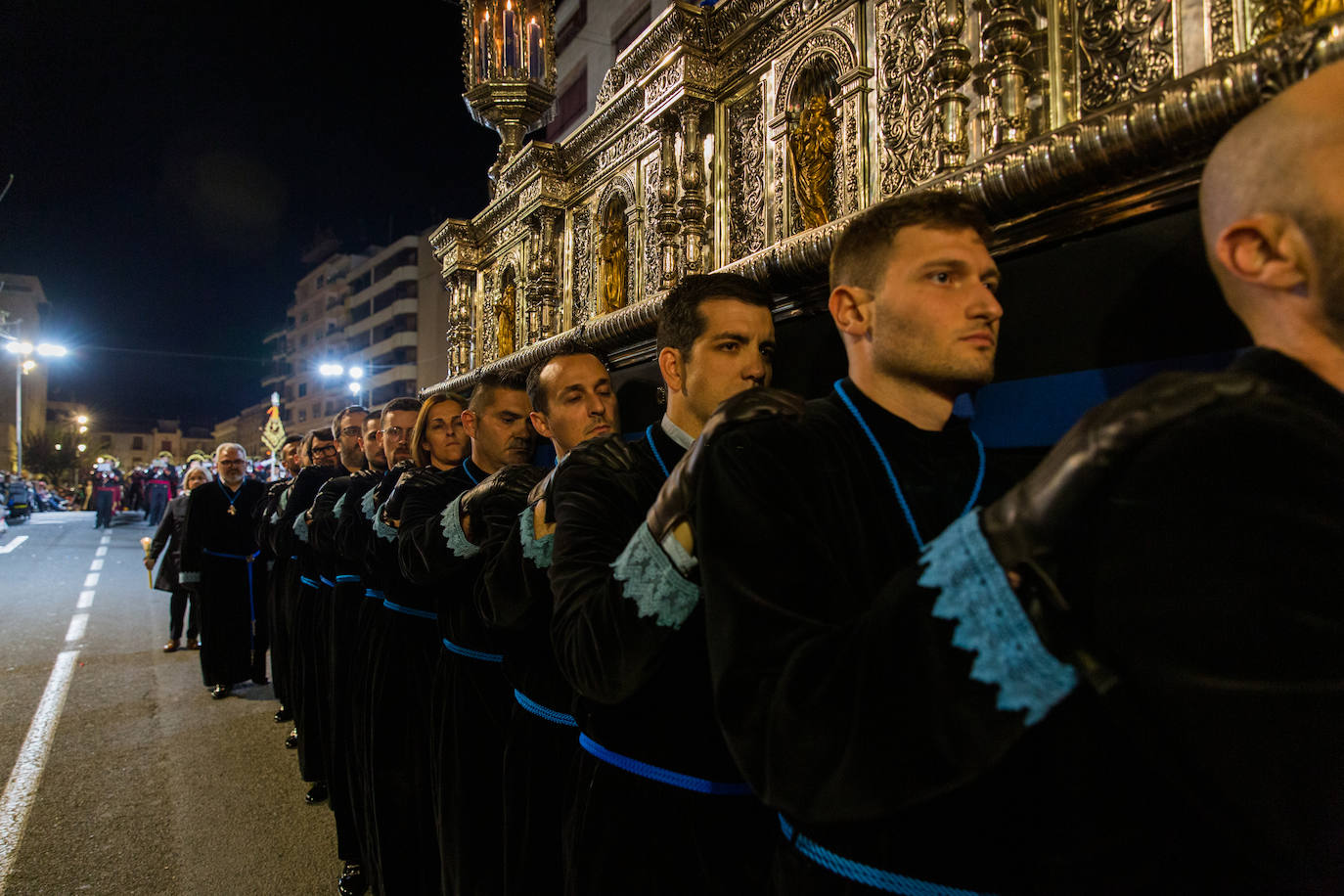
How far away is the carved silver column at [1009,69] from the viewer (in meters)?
1.93

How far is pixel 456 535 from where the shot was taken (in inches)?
112

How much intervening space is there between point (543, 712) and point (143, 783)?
13.5 ft

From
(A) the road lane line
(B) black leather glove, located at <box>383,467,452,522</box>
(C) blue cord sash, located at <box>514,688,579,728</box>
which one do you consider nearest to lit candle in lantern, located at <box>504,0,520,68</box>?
(B) black leather glove, located at <box>383,467,452,522</box>

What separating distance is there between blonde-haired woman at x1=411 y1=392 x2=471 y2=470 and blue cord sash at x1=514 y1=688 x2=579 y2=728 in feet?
5.95

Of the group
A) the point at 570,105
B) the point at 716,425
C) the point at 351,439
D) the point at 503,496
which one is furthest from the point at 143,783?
the point at 570,105

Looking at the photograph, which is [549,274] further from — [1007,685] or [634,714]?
[1007,685]

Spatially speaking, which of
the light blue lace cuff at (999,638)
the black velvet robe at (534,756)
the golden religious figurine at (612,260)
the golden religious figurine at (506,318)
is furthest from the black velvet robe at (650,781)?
the golden religious figurine at (506,318)

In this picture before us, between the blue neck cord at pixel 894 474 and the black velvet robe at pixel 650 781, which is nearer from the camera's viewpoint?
the blue neck cord at pixel 894 474

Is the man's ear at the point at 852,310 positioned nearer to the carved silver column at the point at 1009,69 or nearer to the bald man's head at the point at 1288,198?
the bald man's head at the point at 1288,198

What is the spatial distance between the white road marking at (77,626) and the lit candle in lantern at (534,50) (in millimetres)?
9027

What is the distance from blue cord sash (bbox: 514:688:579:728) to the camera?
2.46m

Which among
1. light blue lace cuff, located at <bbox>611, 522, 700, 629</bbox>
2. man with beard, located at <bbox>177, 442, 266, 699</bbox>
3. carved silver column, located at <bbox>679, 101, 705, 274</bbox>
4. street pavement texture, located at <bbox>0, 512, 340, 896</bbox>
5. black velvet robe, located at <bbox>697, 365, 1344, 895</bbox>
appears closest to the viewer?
black velvet robe, located at <bbox>697, 365, 1344, 895</bbox>

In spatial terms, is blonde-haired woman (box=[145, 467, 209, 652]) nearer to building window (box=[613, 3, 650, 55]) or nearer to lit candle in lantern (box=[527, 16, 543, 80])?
lit candle in lantern (box=[527, 16, 543, 80])

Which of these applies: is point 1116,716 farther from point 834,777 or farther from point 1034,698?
point 834,777
